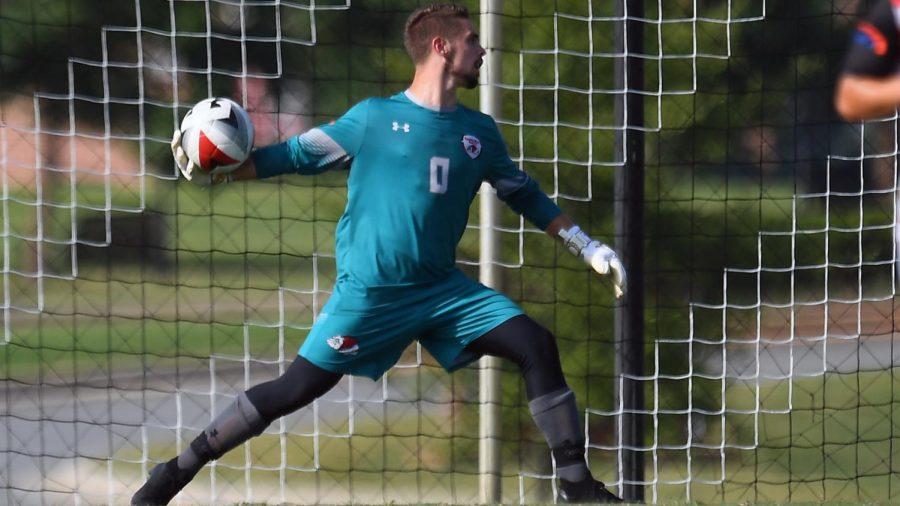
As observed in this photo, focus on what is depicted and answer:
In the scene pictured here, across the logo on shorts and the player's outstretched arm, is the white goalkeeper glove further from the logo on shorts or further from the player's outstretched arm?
the logo on shorts

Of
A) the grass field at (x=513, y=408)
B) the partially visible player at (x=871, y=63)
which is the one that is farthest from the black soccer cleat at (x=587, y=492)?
the grass field at (x=513, y=408)

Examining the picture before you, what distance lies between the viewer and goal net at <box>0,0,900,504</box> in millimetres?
7359

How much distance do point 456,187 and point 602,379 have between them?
3.08 meters

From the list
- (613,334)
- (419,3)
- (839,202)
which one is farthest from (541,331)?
(839,202)

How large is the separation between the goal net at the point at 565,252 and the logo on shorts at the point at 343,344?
1747 mm

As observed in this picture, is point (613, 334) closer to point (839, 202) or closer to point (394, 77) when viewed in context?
point (394, 77)

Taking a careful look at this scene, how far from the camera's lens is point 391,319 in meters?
5.22

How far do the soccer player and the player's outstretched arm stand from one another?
381 mm

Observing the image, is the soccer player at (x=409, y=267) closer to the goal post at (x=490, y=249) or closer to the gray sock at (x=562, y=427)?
→ the gray sock at (x=562, y=427)

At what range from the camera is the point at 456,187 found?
5.23 m

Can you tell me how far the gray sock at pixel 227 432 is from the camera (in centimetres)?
525

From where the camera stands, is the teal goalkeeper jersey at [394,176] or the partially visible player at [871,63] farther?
the teal goalkeeper jersey at [394,176]

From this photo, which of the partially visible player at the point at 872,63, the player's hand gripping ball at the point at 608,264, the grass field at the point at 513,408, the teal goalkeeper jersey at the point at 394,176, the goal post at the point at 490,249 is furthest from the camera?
the grass field at the point at 513,408

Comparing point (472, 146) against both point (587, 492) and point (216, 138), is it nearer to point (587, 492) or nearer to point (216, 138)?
point (216, 138)
